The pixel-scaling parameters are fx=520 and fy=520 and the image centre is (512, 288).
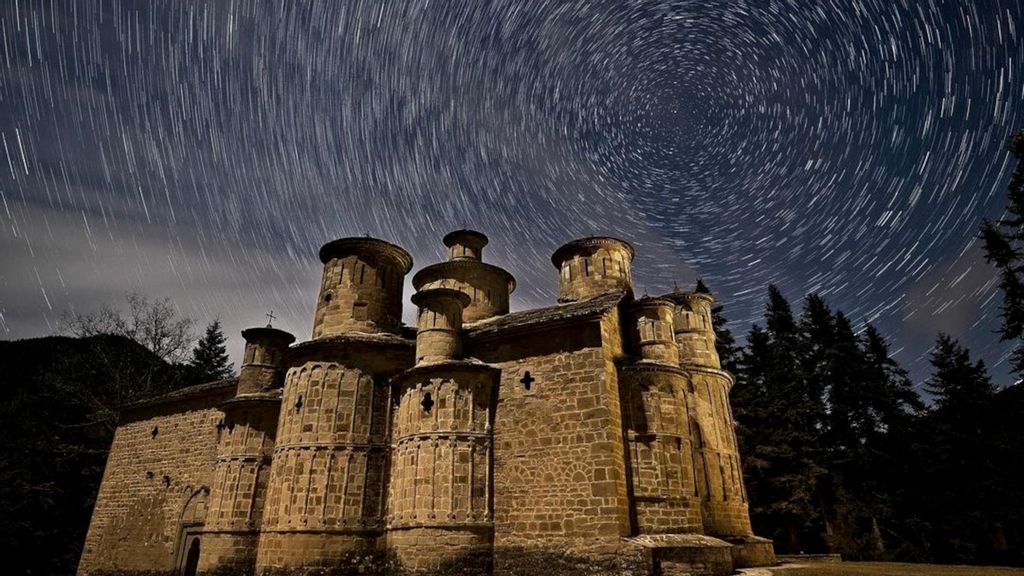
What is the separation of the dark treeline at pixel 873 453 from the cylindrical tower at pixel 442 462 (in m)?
18.9

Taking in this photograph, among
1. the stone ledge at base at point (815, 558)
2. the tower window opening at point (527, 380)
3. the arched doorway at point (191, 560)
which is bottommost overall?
the stone ledge at base at point (815, 558)

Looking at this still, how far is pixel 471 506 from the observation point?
13.5 meters

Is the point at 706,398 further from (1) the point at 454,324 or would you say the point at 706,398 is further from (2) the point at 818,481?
(2) the point at 818,481

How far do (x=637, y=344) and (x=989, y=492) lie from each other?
22146 mm

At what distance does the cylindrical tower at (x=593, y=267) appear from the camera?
21.1 meters

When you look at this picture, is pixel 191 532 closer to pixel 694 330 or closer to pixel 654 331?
pixel 654 331

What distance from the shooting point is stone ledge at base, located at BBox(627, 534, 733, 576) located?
1216 cm

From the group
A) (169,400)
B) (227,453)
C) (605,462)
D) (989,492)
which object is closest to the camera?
(605,462)

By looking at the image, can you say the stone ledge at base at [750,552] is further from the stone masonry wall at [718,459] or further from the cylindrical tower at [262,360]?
the cylindrical tower at [262,360]

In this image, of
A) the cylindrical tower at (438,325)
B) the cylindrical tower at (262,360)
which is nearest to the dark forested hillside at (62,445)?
the cylindrical tower at (262,360)

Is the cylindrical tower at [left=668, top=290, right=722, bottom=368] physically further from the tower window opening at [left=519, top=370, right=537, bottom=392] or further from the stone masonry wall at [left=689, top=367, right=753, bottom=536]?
the tower window opening at [left=519, top=370, right=537, bottom=392]

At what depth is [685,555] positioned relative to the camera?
12.5 metres

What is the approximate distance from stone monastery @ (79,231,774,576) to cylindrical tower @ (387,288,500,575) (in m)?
0.04

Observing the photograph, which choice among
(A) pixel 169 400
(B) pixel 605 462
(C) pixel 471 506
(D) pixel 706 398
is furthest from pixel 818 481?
(A) pixel 169 400
